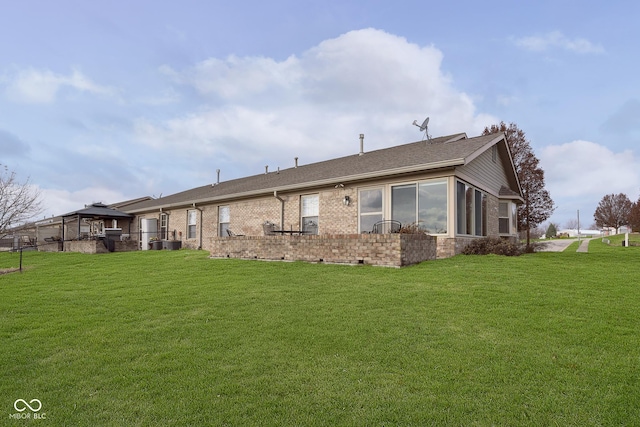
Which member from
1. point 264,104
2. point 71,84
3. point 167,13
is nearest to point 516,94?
point 264,104

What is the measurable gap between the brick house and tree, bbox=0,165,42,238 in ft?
22.7

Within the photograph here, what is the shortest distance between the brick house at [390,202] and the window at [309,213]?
0.13ft

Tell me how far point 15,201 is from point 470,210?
16.3 m

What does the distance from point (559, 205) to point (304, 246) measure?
19.3 m

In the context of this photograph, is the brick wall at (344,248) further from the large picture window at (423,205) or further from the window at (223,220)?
the window at (223,220)

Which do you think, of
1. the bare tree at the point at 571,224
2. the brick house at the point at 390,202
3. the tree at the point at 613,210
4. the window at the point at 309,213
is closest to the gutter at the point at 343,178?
the brick house at the point at 390,202

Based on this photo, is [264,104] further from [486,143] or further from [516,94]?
[516,94]

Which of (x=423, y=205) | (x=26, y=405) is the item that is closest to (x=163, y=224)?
(x=423, y=205)

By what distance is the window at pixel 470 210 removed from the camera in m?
11.1

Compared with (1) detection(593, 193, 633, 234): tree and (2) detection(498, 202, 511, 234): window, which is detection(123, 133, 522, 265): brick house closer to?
(2) detection(498, 202, 511, 234): window

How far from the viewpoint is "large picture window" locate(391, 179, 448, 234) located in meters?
10.9

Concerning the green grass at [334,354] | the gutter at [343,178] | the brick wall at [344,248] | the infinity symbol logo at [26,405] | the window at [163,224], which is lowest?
the infinity symbol logo at [26,405]

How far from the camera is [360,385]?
3004 millimetres

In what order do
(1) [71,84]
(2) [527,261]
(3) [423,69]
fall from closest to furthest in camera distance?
1. (2) [527,261]
2. (1) [71,84]
3. (3) [423,69]
